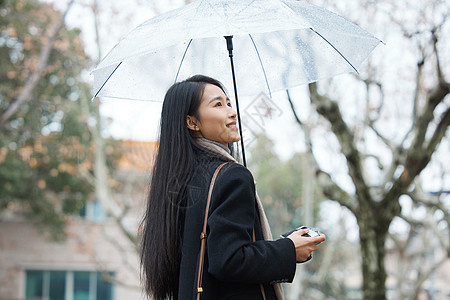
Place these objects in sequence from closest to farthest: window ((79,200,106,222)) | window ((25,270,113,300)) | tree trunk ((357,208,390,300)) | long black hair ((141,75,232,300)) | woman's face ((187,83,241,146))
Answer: long black hair ((141,75,232,300)) → woman's face ((187,83,241,146)) → tree trunk ((357,208,390,300)) → window ((25,270,113,300)) → window ((79,200,106,222))

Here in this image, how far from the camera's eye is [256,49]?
319 cm

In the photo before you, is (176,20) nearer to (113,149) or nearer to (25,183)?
(113,149)

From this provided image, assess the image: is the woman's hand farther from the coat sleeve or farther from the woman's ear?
the woman's ear

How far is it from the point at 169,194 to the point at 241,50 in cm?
111

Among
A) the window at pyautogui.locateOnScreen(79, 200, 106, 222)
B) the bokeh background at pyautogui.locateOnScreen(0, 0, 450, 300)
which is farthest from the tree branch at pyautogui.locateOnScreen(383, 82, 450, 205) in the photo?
the window at pyautogui.locateOnScreen(79, 200, 106, 222)

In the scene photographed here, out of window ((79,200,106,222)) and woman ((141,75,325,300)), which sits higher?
woman ((141,75,325,300))

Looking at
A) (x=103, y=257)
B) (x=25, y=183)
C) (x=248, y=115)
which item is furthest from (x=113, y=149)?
(x=248, y=115)

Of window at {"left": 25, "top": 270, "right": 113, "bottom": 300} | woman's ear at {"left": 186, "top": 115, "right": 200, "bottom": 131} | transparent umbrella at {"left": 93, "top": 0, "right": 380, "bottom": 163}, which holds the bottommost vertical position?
window at {"left": 25, "top": 270, "right": 113, "bottom": 300}

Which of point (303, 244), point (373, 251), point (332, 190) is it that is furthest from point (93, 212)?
point (303, 244)

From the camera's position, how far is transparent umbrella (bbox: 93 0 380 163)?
8.08 ft

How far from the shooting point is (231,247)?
208 cm

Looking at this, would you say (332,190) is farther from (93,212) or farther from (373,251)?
(93,212)

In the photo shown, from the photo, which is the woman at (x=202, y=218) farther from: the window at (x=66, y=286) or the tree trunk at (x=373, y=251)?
the window at (x=66, y=286)

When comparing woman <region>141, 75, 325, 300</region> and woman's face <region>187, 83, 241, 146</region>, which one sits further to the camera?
woman's face <region>187, 83, 241, 146</region>
